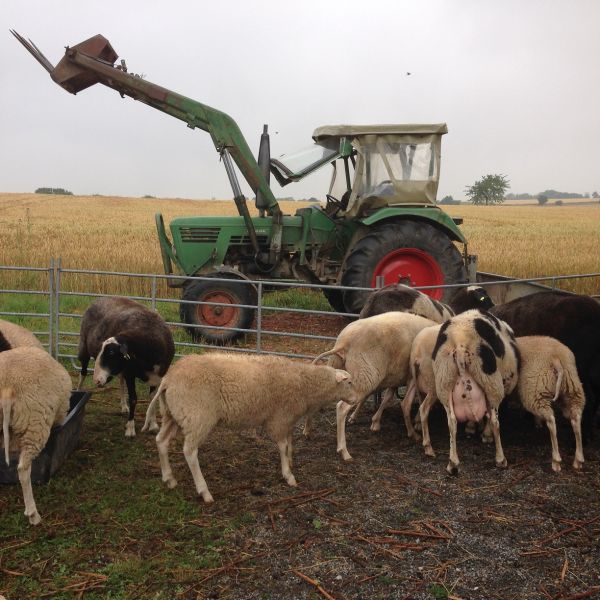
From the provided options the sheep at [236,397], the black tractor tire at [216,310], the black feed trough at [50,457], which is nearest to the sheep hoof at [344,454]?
the sheep at [236,397]

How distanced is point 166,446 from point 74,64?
21.6ft

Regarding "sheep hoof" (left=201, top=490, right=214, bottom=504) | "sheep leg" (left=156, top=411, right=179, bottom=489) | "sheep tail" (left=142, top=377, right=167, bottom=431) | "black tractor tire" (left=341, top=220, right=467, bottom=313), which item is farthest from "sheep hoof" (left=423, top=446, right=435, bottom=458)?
"black tractor tire" (left=341, top=220, right=467, bottom=313)

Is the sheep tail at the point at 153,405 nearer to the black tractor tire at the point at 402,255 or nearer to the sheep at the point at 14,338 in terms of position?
the sheep at the point at 14,338

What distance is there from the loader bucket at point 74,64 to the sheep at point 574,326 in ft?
22.2

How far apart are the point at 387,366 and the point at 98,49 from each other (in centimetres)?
660

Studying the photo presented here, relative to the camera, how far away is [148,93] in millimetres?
9711

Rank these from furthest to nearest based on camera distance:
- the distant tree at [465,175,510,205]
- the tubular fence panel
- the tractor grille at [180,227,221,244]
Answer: the distant tree at [465,175,510,205]
the tractor grille at [180,227,221,244]
the tubular fence panel

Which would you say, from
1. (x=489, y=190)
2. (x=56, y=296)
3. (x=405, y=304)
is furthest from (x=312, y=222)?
(x=489, y=190)

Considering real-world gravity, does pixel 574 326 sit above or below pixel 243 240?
below

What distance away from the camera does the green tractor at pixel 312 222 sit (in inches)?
380

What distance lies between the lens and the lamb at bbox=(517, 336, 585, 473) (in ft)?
18.5

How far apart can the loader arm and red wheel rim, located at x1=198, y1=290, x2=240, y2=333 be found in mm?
1375

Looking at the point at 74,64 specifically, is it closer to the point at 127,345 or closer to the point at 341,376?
the point at 127,345

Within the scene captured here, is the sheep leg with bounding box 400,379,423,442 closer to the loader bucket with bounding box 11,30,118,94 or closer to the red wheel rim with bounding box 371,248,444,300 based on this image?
the red wheel rim with bounding box 371,248,444,300
